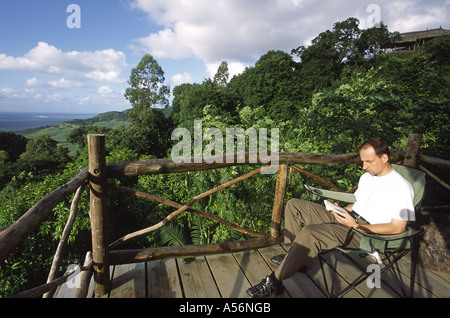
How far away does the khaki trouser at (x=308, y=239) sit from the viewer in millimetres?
1609

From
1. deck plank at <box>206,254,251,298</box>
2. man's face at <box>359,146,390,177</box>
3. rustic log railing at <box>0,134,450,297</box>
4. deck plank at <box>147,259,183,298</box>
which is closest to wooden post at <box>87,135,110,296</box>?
rustic log railing at <box>0,134,450,297</box>

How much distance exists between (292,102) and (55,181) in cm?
1877

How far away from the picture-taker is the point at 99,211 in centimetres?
157

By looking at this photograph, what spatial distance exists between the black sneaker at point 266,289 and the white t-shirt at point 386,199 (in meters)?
0.89

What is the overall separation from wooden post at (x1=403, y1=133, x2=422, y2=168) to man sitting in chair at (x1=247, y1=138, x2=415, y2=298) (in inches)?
39.4

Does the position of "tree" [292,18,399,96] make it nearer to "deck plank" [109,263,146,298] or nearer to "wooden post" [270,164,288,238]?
"wooden post" [270,164,288,238]

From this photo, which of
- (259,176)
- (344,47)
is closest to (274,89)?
(344,47)

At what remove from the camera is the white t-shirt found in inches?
64.1

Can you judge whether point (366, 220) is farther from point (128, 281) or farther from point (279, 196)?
point (128, 281)

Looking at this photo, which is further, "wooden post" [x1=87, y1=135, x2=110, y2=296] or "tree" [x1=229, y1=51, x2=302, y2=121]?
"tree" [x1=229, y1=51, x2=302, y2=121]

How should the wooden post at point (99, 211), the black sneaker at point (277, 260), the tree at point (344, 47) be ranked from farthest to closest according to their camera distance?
the tree at point (344, 47) < the black sneaker at point (277, 260) < the wooden post at point (99, 211)

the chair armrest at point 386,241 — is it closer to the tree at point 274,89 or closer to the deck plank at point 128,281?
the deck plank at point 128,281

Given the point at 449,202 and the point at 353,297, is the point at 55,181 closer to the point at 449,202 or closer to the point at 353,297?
the point at 353,297

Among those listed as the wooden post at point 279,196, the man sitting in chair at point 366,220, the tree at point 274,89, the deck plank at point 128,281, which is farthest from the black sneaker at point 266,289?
the tree at point 274,89
